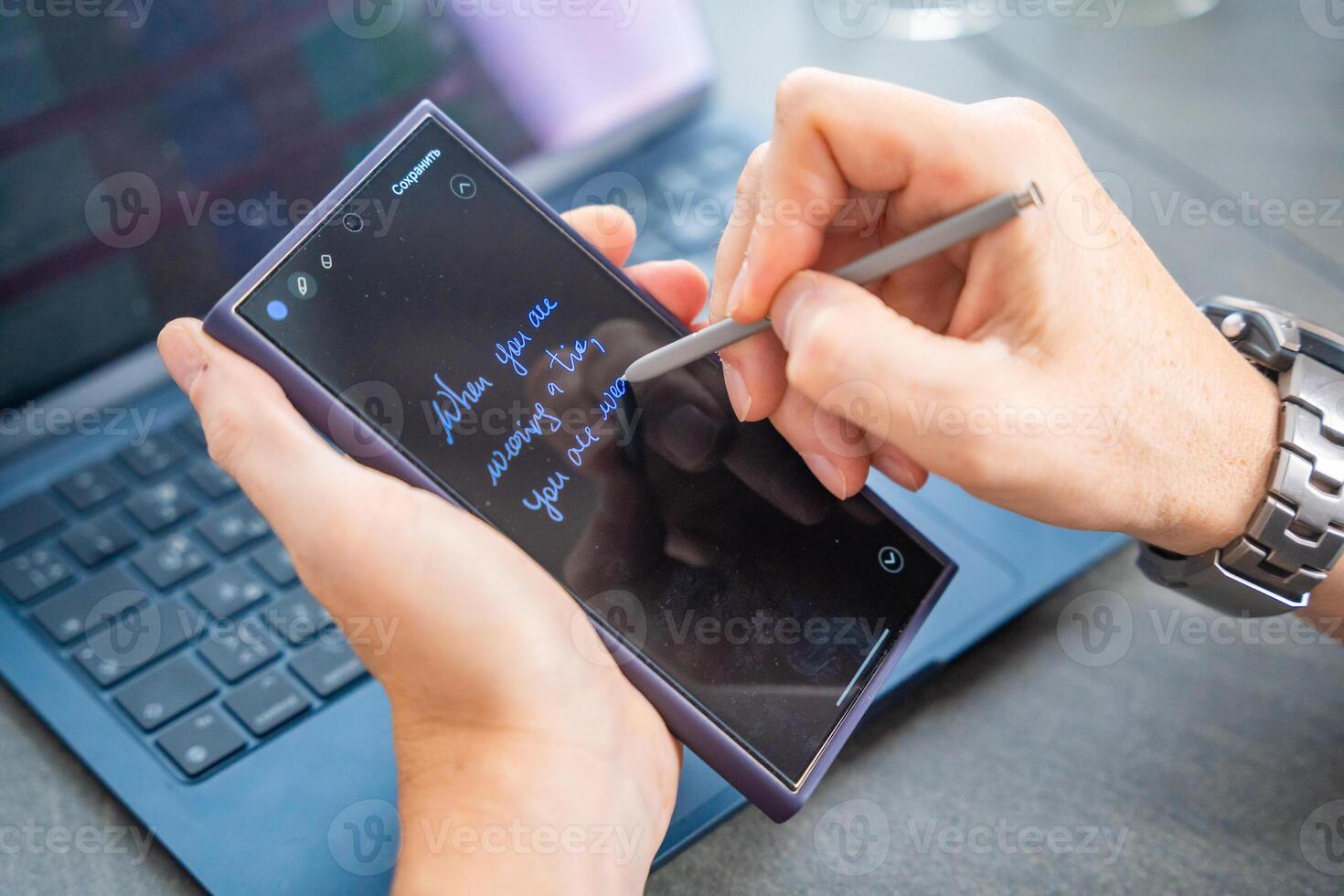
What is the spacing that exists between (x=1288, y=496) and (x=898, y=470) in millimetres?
139

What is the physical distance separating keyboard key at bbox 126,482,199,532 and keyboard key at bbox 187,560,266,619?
0.12 feet

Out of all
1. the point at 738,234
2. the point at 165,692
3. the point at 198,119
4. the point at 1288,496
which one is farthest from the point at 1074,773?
the point at 198,119

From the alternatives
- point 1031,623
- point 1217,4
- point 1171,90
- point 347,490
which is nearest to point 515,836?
point 347,490

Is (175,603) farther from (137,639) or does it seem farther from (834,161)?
(834,161)

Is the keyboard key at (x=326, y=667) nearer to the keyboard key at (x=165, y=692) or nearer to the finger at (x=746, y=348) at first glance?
the keyboard key at (x=165, y=692)

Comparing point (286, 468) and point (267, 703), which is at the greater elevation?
point (286, 468)

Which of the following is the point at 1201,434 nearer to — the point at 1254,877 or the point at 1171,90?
the point at 1254,877

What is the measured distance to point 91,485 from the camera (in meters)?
0.46

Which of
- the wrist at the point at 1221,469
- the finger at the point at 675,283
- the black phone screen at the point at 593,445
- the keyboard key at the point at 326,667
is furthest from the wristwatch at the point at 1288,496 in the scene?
the keyboard key at the point at 326,667

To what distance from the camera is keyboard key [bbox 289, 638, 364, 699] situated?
413 mm

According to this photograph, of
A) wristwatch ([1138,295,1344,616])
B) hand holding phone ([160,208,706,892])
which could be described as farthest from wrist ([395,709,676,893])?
wristwatch ([1138,295,1344,616])

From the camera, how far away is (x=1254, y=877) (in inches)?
15.2

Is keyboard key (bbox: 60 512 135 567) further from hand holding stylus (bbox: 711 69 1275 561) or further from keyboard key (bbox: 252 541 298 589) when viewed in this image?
hand holding stylus (bbox: 711 69 1275 561)

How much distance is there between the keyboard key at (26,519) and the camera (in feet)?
1.45
